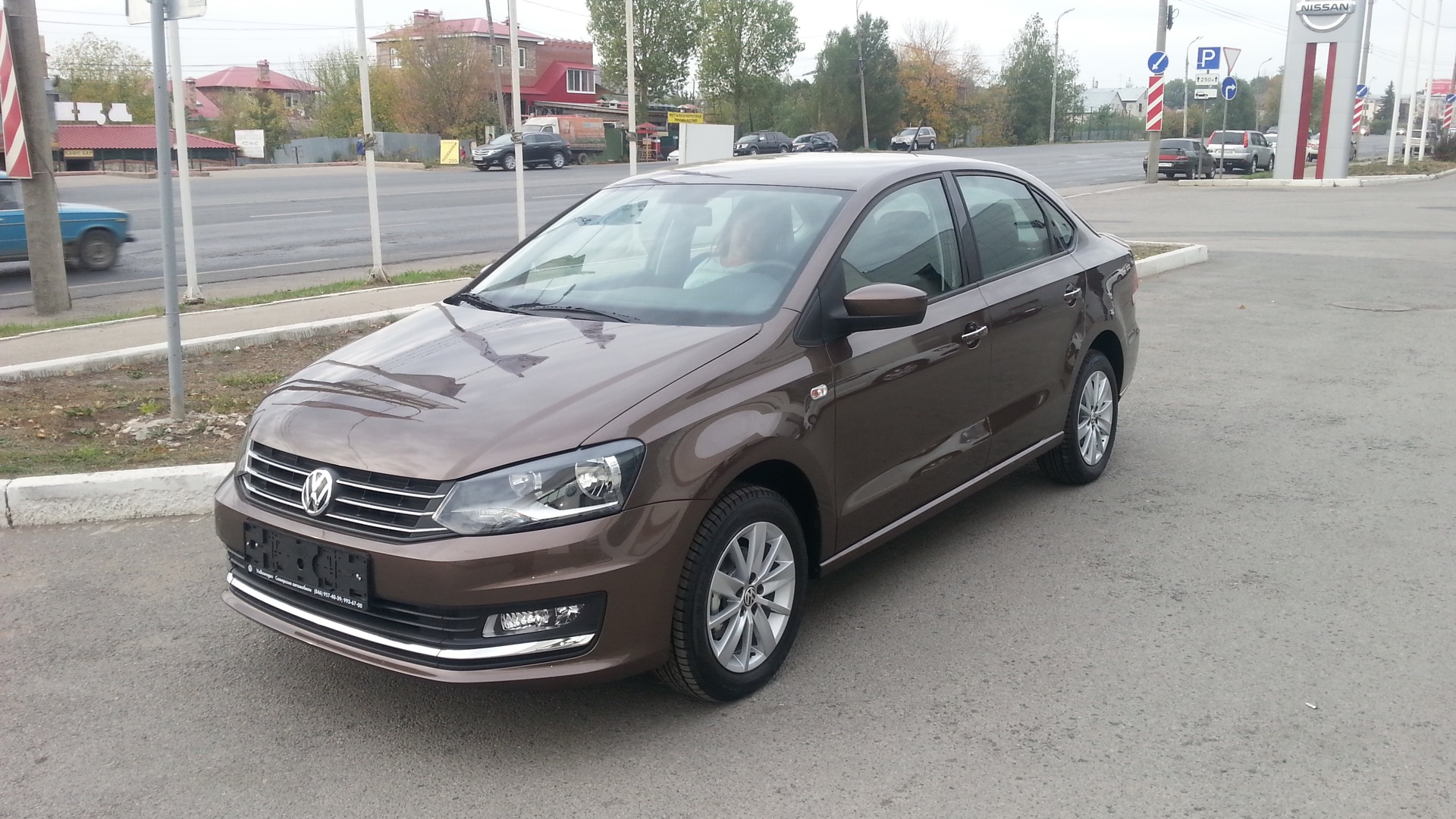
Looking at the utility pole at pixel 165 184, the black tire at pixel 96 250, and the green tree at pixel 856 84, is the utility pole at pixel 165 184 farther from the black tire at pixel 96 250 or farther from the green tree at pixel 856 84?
the green tree at pixel 856 84

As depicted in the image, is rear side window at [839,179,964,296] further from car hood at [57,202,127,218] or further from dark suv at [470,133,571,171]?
dark suv at [470,133,571,171]

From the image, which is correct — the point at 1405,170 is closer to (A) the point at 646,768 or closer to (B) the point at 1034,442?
(B) the point at 1034,442

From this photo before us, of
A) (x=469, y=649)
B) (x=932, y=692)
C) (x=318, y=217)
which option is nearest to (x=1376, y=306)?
(x=932, y=692)

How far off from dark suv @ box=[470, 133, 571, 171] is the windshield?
38947 mm

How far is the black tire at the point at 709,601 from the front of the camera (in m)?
3.51

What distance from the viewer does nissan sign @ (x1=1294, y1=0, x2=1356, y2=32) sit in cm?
3250

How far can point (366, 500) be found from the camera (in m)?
3.37

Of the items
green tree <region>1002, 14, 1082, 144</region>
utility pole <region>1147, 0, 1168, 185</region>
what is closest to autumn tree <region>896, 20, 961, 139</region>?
green tree <region>1002, 14, 1082, 144</region>

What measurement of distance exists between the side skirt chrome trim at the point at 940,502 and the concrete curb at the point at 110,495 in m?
3.06

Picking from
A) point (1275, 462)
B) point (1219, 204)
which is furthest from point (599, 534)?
point (1219, 204)

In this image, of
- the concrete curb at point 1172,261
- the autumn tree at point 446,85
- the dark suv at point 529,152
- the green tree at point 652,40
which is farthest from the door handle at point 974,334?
the green tree at point 652,40

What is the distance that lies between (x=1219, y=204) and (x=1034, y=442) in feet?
72.3

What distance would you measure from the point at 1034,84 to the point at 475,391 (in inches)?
4048

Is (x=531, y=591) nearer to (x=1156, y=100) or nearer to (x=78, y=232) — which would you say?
(x=78, y=232)
